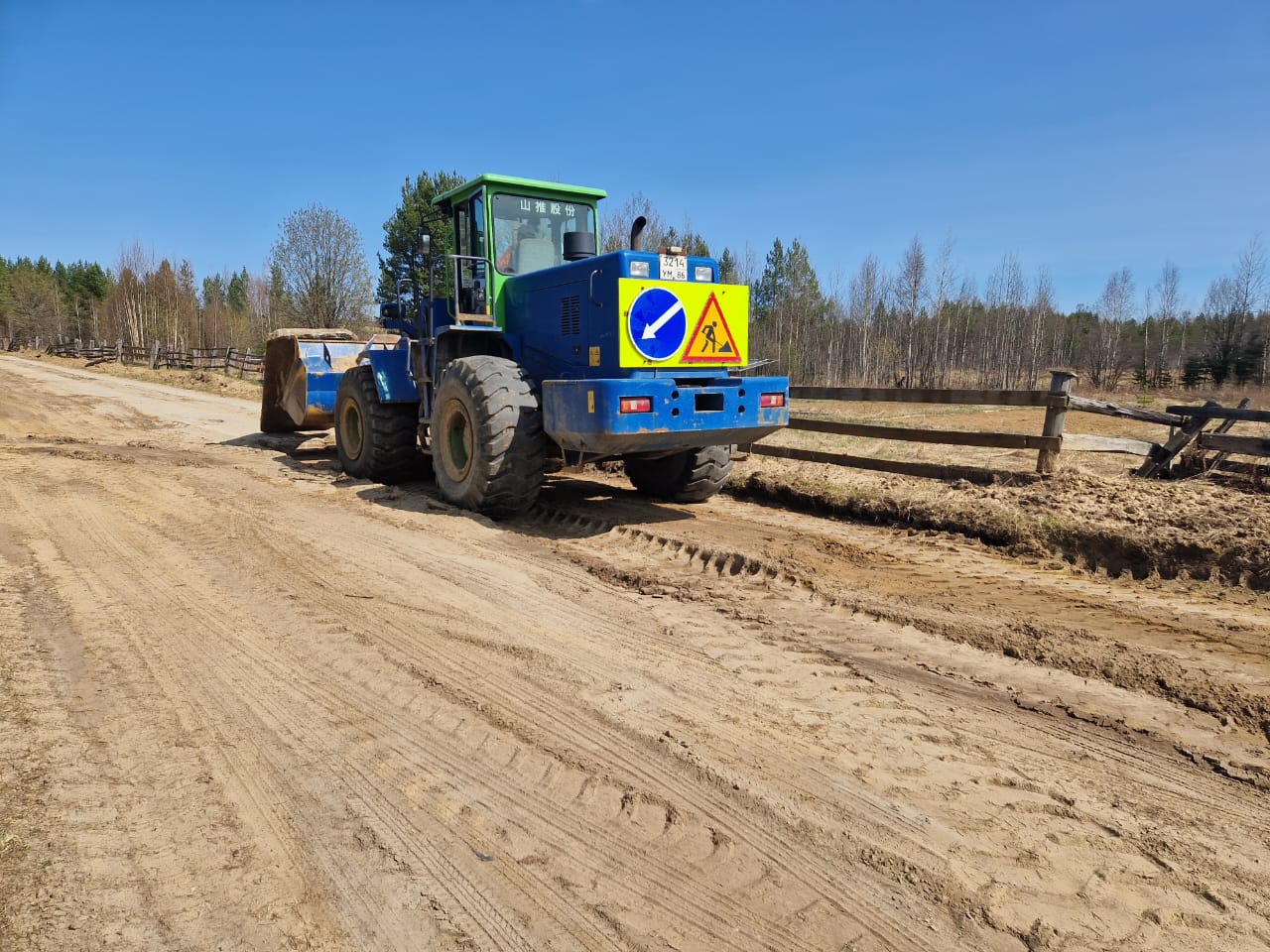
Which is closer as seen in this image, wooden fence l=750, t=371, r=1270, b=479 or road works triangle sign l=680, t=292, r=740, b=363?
road works triangle sign l=680, t=292, r=740, b=363

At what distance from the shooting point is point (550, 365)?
25.6 ft

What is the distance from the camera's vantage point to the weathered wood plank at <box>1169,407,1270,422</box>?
7642mm

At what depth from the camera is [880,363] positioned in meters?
47.1

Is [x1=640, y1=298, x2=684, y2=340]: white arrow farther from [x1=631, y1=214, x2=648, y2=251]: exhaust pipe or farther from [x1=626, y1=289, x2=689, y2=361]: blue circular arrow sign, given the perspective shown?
[x1=631, y1=214, x2=648, y2=251]: exhaust pipe

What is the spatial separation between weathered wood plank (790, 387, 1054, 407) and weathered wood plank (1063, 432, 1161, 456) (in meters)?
2.60

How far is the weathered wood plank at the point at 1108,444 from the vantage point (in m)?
10.6

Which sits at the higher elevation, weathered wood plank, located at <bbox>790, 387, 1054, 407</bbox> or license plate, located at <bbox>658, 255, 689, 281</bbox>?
license plate, located at <bbox>658, 255, 689, 281</bbox>

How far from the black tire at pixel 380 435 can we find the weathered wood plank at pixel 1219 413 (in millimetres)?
8465

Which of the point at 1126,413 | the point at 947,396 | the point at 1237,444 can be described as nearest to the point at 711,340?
the point at 947,396

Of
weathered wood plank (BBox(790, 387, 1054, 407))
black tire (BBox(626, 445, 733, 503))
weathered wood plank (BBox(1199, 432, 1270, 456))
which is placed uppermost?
weathered wood plank (BBox(790, 387, 1054, 407))

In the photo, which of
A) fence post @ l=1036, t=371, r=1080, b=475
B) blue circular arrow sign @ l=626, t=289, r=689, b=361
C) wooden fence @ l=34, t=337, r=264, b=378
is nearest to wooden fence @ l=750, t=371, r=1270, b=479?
fence post @ l=1036, t=371, r=1080, b=475

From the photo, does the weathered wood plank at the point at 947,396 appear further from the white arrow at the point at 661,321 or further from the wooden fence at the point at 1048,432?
the white arrow at the point at 661,321

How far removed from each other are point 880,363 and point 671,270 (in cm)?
4298

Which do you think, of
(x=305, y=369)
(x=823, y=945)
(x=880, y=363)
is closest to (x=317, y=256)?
(x=305, y=369)
